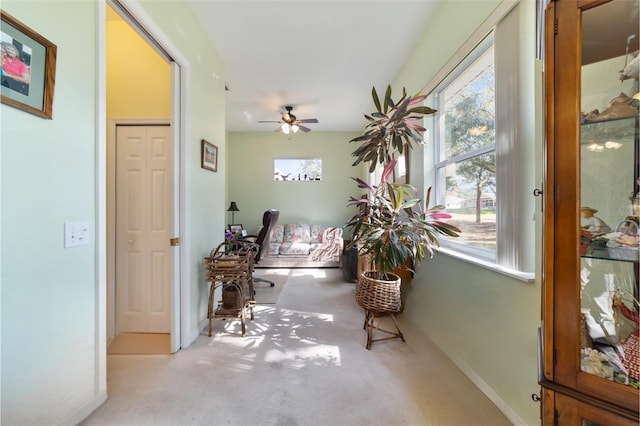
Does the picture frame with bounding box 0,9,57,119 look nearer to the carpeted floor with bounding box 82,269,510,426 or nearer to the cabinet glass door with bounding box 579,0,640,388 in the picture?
the carpeted floor with bounding box 82,269,510,426

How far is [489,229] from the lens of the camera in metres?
1.66

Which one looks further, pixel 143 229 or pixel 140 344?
pixel 143 229

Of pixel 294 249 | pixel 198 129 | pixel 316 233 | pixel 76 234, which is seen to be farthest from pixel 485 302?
pixel 316 233

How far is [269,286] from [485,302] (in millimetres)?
3004

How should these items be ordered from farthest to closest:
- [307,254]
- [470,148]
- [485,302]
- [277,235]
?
[277,235] → [307,254] → [470,148] → [485,302]

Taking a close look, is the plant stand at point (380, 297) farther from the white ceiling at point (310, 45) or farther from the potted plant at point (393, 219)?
the white ceiling at point (310, 45)

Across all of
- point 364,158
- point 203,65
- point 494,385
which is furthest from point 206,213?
point 494,385

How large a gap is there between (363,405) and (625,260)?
1435 millimetres

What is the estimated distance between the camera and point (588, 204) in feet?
2.35

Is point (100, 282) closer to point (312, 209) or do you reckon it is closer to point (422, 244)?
point (422, 244)

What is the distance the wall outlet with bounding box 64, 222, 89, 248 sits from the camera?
1148 mm

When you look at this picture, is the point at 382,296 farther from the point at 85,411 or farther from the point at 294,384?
the point at 85,411

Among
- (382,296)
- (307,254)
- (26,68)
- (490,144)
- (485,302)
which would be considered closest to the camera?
(26,68)

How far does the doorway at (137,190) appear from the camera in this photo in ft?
7.29
